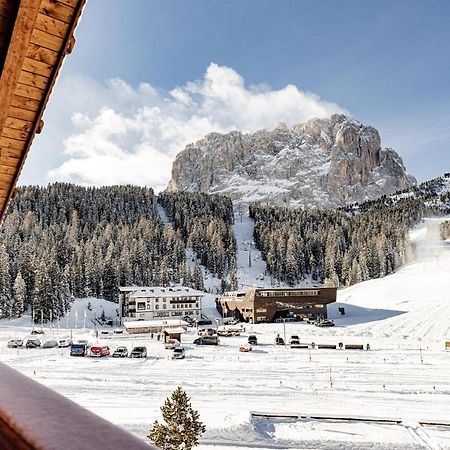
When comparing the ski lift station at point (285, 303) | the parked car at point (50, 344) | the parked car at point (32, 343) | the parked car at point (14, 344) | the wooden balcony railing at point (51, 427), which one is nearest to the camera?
the wooden balcony railing at point (51, 427)

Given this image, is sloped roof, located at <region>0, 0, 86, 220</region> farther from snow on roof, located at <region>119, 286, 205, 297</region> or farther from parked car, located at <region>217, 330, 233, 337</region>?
snow on roof, located at <region>119, 286, 205, 297</region>

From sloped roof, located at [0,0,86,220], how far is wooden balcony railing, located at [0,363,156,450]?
249cm

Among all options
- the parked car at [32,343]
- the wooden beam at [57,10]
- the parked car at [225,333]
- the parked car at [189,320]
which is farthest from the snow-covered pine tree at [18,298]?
the wooden beam at [57,10]

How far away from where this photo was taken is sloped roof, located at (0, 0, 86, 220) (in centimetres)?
281

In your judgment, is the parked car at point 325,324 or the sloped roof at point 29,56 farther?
the parked car at point 325,324

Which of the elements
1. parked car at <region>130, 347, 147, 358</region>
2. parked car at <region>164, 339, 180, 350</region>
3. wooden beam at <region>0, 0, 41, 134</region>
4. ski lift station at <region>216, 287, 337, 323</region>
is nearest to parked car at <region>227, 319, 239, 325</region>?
ski lift station at <region>216, 287, 337, 323</region>

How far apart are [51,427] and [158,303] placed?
7538 cm

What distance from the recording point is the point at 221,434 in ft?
60.2

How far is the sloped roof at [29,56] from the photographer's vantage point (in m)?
2.81

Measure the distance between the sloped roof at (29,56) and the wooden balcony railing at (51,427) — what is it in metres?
2.49

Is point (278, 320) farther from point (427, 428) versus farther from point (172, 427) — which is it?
point (172, 427)

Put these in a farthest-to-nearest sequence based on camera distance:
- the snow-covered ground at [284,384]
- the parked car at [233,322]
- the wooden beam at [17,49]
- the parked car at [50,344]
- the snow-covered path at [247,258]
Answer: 1. the snow-covered path at [247,258]
2. the parked car at [233,322]
3. the parked car at [50,344]
4. the snow-covered ground at [284,384]
5. the wooden beam at [17,49]

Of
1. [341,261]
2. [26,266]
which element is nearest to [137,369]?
[26,266]

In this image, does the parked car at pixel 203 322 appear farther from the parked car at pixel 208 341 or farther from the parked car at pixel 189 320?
the parked car at pixel 208 341
